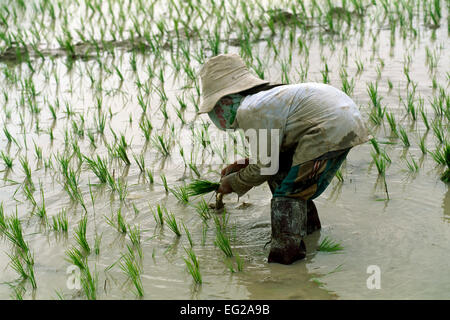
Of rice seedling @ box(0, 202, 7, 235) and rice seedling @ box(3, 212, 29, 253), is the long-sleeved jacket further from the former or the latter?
rice seedling @ box(0, 202, 7, 235)

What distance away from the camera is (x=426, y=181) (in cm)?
377

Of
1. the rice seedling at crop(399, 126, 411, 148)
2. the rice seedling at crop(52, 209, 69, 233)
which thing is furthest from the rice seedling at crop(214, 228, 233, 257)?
the rice seedling at crop(399, 126, 411, 148)

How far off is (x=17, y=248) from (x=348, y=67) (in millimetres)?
3276

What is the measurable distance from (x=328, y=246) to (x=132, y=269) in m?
0.92

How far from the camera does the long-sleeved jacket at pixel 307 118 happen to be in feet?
9.41

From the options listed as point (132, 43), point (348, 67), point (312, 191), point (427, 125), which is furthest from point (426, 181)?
point (132, 43)

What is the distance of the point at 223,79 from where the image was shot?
Answer: 2.99m

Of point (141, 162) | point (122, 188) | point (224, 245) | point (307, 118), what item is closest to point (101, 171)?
point (122, 188)

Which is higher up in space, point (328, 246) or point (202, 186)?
point (202, 186)

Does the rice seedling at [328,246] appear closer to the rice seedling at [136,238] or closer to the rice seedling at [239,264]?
the rice seedling at [239,264]

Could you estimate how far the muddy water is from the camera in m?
2.87

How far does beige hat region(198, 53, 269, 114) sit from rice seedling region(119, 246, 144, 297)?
2.41 feet

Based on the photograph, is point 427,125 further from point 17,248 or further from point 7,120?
point 7,120

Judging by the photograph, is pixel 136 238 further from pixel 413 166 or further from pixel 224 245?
pixel 413 166
